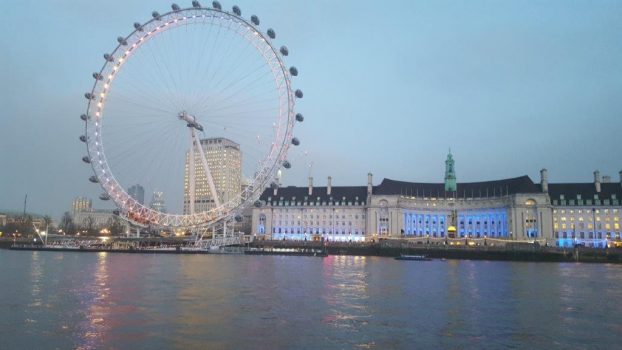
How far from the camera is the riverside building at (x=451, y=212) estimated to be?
4774 inches

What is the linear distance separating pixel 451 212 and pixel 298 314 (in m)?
117

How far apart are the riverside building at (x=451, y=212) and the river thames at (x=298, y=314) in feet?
269

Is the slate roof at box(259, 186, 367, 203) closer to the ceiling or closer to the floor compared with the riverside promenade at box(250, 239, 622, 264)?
closer to the ceiling

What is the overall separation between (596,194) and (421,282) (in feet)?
302

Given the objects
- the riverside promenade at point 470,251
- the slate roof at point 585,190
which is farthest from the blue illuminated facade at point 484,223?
the riverside promenade at point 470,251

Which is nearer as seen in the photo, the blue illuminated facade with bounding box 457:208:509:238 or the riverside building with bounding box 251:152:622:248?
the riverside building with bounding box 251:152:622:248

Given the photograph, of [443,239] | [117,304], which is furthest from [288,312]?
[443,239]

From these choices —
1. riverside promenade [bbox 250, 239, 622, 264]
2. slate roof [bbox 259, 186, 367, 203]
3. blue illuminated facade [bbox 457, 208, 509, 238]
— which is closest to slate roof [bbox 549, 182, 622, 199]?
blue illuminated facade [bbox 457, 208, 509, 238]

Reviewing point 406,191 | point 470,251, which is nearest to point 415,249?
point 470,251

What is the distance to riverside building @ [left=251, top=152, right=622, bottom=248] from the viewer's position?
121250mm

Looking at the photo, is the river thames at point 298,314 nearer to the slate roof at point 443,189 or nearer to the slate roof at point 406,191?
the slate roof at point 406,191

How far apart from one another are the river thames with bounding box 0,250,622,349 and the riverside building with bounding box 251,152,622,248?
3231 inches

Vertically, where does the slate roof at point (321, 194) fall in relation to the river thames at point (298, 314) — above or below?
above

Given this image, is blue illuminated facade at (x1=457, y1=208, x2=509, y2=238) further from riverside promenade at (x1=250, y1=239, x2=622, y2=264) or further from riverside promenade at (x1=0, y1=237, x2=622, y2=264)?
riverside promenade at (x1=0, y1=237, x2=622, y2=264)
